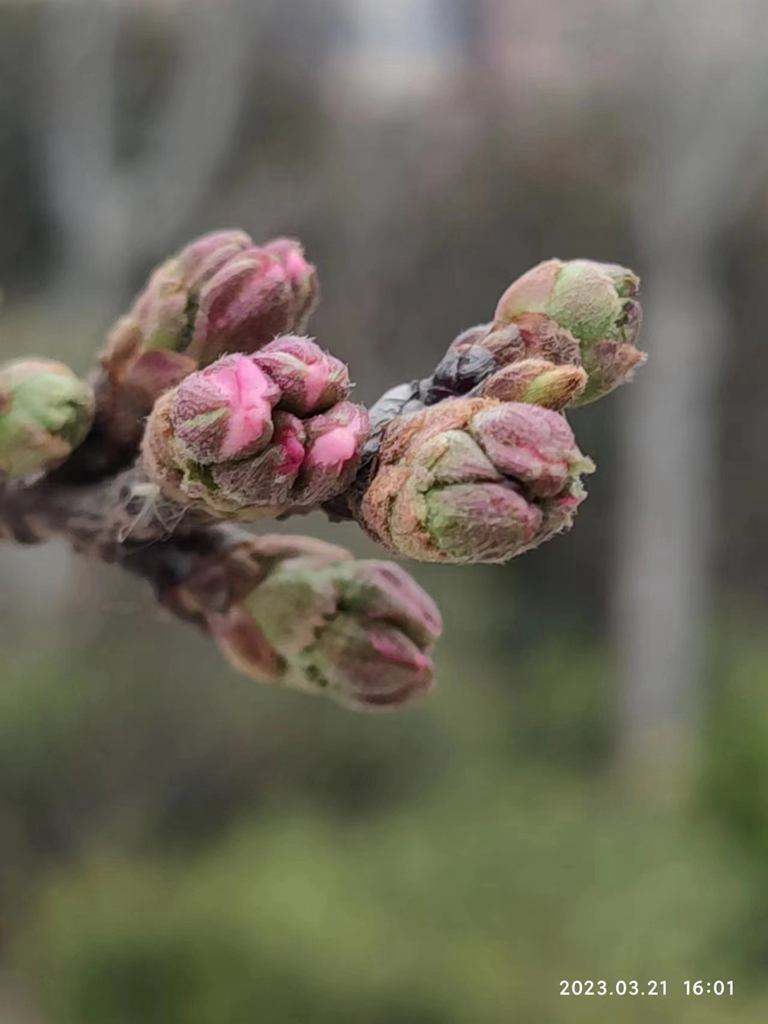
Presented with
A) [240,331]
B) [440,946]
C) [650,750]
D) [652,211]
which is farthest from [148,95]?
[240,331]

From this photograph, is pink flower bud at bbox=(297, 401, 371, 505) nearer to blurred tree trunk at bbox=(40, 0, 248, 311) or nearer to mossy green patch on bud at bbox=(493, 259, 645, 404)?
mossy green patch on bud at bbox=(493, 259, 645, 404)

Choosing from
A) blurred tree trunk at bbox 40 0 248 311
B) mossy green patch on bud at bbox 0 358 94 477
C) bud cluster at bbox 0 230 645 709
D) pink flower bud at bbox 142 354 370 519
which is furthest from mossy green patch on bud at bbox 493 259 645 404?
blurred tree trunk at bbox 40 0 248 311

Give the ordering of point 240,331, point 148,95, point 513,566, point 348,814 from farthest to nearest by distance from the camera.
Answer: point 148,95 → point 513,566 → point 348,814 → point 240,331

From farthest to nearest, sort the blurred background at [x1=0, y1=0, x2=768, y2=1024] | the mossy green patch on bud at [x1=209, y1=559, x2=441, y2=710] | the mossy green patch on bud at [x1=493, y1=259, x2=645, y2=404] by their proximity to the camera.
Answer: the blurred background at [x1=0, y1=0, x2=768, y2=1024] < the mossy green patch on bud at [x1=209, y1=559, x2=441, y2=710] < the mossy green patch on bud at [x1=493, y1=259, x2=645, y2=404]

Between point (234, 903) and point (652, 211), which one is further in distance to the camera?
point (652, 211)

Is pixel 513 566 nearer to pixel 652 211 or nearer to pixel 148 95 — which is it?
pixel 652 211
